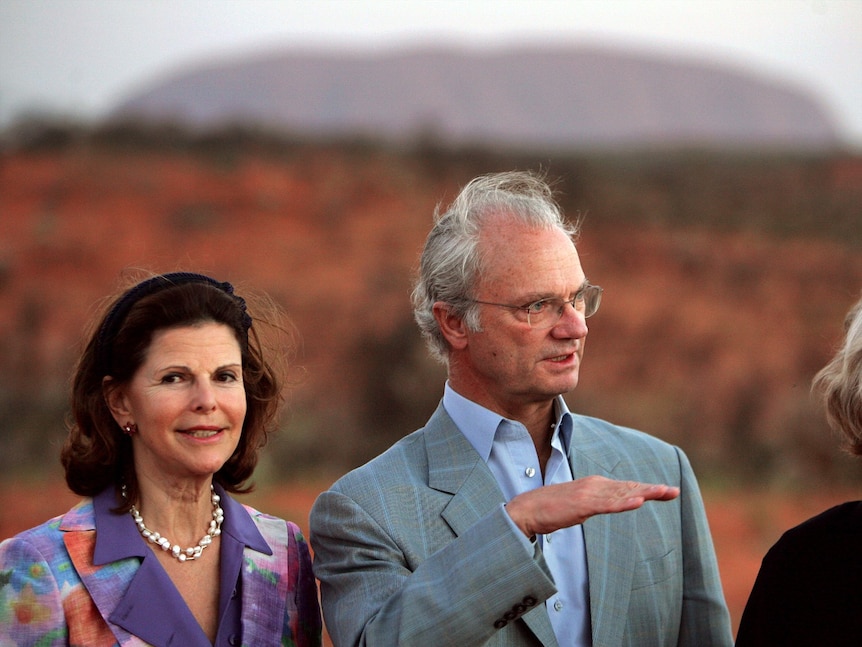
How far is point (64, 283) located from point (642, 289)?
382 inches

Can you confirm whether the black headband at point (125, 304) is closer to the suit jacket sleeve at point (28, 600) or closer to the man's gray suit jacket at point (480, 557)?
the suit jacket sleeve at point (28, 600)

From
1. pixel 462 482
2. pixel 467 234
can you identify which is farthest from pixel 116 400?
pixel 467 234

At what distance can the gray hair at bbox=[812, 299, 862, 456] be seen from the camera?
2.67 meters

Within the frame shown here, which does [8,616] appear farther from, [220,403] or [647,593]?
[647,593]

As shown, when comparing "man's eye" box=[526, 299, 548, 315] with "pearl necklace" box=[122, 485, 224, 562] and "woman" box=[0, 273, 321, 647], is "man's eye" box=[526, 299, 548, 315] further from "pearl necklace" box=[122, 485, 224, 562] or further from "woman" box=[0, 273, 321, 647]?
"pearl necklace" box=[122, 485, 224, 562]

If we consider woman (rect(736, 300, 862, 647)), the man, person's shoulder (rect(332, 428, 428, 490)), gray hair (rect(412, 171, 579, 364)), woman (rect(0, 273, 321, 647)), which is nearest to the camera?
woman (rect(736, 300, 862, 647))

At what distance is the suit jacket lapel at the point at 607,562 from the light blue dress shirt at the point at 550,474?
0.03 metres

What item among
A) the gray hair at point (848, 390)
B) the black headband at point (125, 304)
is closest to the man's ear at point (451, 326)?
the black headband at point (125, 304)

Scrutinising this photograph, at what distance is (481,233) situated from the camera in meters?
3.05

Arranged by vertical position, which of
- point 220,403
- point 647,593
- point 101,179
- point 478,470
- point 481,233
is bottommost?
point 647,593

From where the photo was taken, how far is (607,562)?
9.37 feet

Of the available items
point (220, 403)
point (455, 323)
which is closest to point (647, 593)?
point (455, 323)

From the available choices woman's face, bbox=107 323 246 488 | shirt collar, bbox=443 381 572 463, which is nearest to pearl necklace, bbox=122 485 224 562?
woman's face, bbox=107 323 246 488

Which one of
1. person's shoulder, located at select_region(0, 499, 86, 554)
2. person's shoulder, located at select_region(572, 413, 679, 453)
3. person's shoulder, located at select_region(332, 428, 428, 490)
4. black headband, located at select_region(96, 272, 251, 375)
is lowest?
person's shoulder, located at select_region(572, 413, 679, 453)
